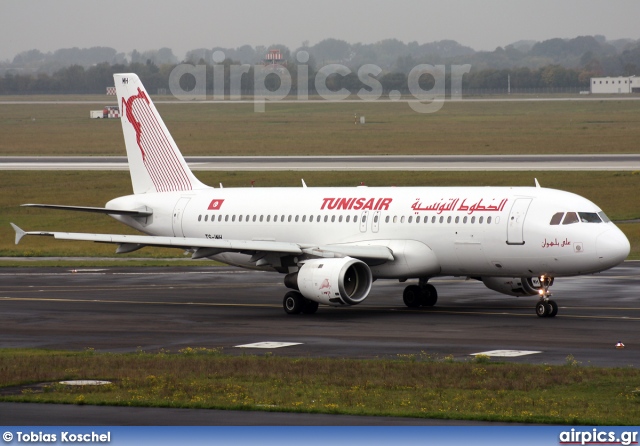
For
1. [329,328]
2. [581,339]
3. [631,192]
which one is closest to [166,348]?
[329,328]

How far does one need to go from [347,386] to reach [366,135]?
421ft

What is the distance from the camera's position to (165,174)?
4962 centimetres

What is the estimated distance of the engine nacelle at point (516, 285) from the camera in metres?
41.8

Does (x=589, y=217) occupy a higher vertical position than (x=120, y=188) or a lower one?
higher

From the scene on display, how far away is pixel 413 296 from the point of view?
140ft

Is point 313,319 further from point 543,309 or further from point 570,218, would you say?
point 570,218

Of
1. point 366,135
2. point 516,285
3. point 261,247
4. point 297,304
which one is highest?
point 366,135

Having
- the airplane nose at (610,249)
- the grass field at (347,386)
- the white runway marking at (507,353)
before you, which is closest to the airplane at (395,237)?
the airplane nose at (610,249)

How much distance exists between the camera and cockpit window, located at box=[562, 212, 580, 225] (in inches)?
1513

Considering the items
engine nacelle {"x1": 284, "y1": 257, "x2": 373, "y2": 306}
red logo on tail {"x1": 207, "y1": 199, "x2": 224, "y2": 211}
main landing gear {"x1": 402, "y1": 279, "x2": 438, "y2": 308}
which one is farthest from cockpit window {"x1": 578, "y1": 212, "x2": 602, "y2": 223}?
red logo on tail {"x1": 207, "y1": 199, "x2": 224, "y2": 211}

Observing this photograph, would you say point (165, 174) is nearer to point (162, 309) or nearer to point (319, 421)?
point (162, 309)

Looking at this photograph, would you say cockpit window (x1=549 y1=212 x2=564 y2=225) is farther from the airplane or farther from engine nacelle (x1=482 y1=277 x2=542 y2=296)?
engine nacelle (x1=482 y1=277 x2=542 y2=296)

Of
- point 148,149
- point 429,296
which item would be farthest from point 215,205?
point 429,296

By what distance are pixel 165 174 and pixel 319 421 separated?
30050 millimetres
